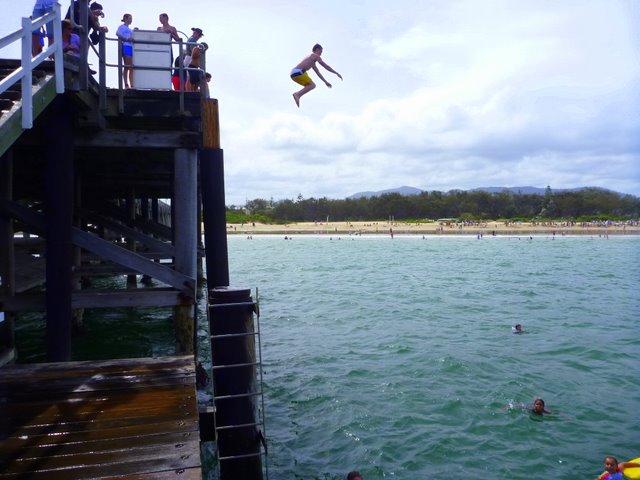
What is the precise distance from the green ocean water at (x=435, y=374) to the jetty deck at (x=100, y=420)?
3418mm

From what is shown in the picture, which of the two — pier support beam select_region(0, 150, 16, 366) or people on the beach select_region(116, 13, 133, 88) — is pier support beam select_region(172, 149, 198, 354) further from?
pier support beam select_region(0, 150, 16, 366)

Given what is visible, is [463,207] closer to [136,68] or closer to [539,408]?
[539,408]

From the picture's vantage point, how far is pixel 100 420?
15.0 feet

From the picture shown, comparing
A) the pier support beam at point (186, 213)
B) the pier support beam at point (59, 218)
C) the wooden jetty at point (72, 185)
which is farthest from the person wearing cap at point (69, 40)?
the pier support beam at point (186, 213)

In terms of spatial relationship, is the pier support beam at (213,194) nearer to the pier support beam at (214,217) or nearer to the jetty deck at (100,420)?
the pier support beam at (214,217)

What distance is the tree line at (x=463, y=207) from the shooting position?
12031 cm

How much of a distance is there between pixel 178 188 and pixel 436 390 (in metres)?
7.04

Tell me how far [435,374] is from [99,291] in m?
7.97

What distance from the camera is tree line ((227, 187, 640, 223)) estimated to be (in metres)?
120

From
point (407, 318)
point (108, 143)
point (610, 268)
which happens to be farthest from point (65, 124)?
point (610, 268)

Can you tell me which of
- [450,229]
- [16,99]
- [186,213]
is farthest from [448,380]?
[450,229]

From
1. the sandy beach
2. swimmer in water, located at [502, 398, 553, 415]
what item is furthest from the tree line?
swimmer in water, located at [502, 398, 553, 415]

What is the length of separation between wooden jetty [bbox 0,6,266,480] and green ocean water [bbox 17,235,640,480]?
6.50 ft

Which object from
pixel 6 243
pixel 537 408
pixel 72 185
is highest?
pixel 72 185
